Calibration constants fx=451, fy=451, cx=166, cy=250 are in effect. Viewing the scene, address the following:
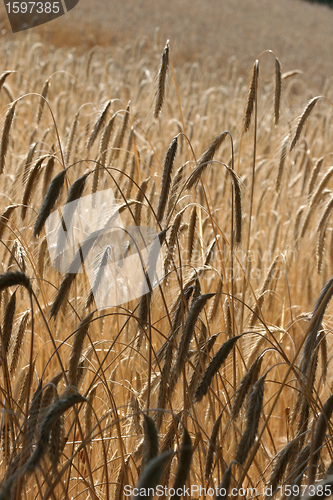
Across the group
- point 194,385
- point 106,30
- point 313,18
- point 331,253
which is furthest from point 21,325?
point 313,18

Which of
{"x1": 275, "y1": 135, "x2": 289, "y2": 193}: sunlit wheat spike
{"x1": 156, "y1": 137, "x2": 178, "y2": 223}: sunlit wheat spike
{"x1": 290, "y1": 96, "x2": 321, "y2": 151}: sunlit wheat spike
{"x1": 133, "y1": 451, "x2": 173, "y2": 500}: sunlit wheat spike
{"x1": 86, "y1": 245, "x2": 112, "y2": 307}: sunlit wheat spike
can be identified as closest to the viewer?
{"x1": 133, "y1": 451, "x2": 173, "y2": 500}: sunlit wheat spike

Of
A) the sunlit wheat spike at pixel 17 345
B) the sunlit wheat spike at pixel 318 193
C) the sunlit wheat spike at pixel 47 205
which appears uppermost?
the sunlit wheat spike at pixel 318 193

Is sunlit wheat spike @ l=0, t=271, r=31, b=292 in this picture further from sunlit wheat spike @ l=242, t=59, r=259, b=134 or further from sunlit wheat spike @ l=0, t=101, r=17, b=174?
sunlit wheat spike @ l=242, t=59, r=259, b=134

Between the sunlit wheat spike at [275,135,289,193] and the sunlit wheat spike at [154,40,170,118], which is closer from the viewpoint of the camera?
the sunlit wheat spike at [154,40,170,118]

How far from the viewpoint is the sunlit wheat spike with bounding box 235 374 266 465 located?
639 mm

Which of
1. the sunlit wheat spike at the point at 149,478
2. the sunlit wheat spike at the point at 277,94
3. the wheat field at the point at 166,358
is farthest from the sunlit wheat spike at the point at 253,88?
the sunlit wheat spike at the point at 149,478

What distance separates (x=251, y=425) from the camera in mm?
653

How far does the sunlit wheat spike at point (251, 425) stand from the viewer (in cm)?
64

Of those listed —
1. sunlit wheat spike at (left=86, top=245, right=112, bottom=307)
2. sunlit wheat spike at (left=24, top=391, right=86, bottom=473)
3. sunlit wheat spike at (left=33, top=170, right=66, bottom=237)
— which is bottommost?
sunlit wheat spike at (left=24, top=391, right=86, bottom=473)

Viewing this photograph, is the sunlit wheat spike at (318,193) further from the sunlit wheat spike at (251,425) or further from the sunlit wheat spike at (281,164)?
the sunlit wheat spike at (251,425)

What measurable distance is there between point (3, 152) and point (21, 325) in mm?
505

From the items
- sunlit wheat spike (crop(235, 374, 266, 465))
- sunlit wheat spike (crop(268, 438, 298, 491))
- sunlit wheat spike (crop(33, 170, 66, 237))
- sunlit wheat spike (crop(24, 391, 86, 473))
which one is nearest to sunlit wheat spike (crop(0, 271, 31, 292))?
sunlit wheat spike (crop(24, 391, 86, 473))

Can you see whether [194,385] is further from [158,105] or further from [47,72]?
[47,72]

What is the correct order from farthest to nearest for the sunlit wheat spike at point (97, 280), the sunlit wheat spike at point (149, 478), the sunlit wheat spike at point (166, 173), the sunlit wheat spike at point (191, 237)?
1. the sunlit wheat spike at point (191, 237)
2. the sunlit wheat spike at point (166, 173)
3. the sunlit wheat spike at point (97, 280)
4. the sunlit wheat spike at point (149, 478)
